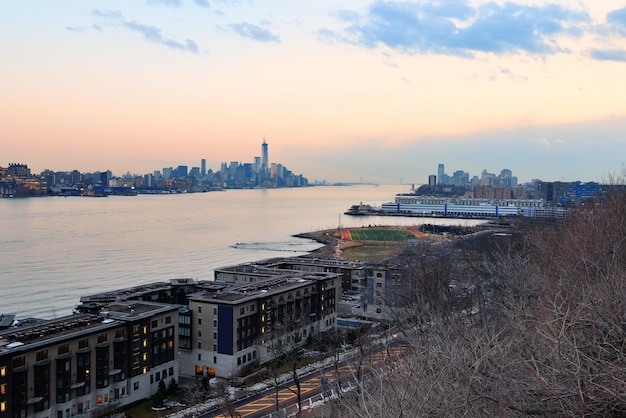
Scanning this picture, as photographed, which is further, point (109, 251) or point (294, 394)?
point (109, 251)

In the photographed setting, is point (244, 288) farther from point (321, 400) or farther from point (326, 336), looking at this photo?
point (321, 400)

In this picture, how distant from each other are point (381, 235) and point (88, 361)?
61.6 ft

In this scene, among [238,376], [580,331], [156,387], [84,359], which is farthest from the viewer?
[238,376]

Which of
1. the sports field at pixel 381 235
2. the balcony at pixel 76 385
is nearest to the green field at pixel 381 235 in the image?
the sports field at pixel 381 235

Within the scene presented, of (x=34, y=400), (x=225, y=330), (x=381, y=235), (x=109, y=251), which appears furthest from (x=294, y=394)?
(x=381, y=235)

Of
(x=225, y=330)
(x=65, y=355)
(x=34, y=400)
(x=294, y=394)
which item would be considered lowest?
(x=294, y=394)

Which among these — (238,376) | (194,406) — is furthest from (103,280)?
(194,406)

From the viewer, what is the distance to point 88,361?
214 inches

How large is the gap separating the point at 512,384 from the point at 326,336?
6526 millimetres

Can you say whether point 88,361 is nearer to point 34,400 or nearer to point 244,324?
point 34,400

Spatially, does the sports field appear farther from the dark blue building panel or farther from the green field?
the dark blue building panel

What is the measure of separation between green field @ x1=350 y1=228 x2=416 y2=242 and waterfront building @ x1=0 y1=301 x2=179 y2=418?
53.2 feet

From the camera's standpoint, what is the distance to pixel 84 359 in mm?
5395

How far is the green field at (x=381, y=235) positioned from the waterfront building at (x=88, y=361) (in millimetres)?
16224
